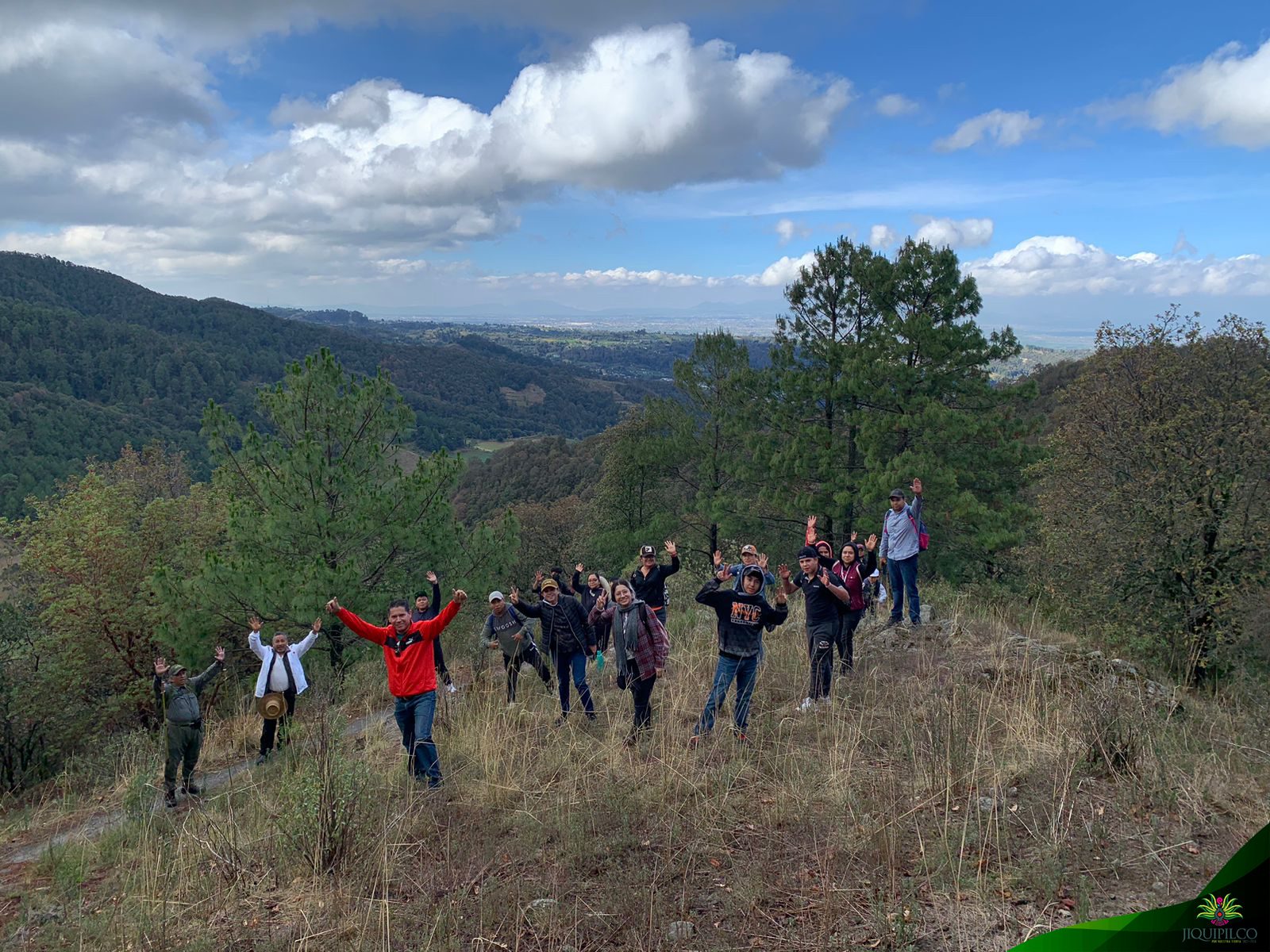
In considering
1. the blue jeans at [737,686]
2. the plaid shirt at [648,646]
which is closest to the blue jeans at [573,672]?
the plaid shirt at [648,646]

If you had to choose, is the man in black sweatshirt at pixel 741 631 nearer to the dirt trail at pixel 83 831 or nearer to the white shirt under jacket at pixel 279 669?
the dirt trail at pixel 83 831

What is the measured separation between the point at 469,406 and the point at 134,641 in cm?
15214

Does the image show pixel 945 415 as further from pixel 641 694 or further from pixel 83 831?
pixel 83 831

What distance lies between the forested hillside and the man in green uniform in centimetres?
6950

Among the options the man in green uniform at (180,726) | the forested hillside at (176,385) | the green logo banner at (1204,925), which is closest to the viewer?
the green logo banner at (1204,925)

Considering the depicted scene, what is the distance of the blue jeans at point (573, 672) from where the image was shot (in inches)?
259

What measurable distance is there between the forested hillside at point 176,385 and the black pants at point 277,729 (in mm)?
69134

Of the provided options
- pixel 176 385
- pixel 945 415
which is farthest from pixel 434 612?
pixel 176 385

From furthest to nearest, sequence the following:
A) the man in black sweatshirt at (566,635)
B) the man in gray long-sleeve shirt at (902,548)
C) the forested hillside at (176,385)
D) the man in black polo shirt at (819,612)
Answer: the forested hillside at (176,385) < the man in gray long-sleeve shirt at (902,548) < the man in black sweatshirt at (566,635) < the man in black polo shirt at (819,612)

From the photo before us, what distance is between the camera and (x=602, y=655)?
28.1 ft

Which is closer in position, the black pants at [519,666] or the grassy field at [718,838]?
the grassy field at [718,838]

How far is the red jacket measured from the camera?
218 inches

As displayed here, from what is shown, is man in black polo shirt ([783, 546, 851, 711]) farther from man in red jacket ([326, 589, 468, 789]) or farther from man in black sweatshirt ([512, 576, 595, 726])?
man in red jacket ([326, 589, 468, 789])

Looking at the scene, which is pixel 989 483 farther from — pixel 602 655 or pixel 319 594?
pixel 319 594
